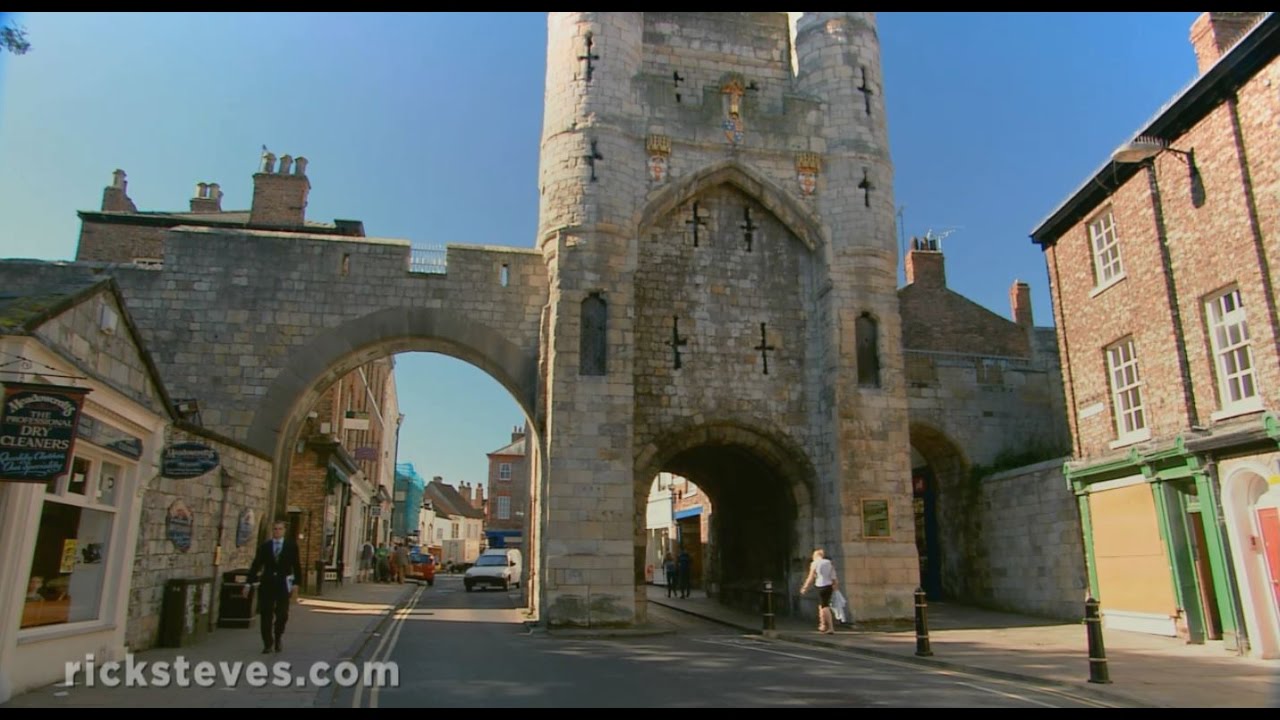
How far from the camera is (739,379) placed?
16.5 metres

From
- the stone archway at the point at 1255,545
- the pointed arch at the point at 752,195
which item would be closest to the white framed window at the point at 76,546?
the pointed arch at the point at 752,195

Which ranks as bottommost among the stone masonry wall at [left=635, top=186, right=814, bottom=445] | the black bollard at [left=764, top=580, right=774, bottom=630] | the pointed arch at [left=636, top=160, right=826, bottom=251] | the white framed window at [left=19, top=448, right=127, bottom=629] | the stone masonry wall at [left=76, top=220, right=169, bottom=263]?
the black bollard at [left=764, top=580, right=774, bottom=630]

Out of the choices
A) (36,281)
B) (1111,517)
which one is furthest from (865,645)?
(36,281)

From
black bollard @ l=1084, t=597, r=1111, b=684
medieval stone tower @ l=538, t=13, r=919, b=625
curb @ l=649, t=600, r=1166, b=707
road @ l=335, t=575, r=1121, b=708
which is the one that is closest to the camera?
road @ l=335, t=575, r=1121, b=708

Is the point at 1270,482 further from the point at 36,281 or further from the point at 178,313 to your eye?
the point at 36,281

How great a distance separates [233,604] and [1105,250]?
15377 millimetres

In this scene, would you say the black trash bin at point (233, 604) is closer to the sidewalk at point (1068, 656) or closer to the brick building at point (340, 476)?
the brick building at point (340, 476)

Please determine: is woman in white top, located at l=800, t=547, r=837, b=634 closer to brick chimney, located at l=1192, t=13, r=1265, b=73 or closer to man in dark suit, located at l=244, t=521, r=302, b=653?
man in dark suit, located at l=244, t=521, r=302, b=653

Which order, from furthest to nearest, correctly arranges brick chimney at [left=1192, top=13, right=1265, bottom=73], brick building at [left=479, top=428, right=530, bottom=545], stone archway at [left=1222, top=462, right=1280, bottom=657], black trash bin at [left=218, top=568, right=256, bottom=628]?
1. brick building at [left=479, top=428, right=530, bottom=545]
2. brick chimney at [left=1192, top=13, right=1265, bottom=73]
3. black trash bin at [left=218, top=568, right=256, bottom=628]
4. stone archway at [left=1222, top=462, right=1280, bottom=657]

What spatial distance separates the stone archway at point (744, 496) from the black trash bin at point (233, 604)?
6.39 metres

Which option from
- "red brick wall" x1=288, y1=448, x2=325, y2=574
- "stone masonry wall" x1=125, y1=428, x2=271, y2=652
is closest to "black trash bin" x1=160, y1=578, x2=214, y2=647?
"stone masonry wall" x1=125, y1=428, x2=271, y2=652

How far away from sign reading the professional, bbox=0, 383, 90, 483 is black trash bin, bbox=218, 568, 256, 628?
6895 mm

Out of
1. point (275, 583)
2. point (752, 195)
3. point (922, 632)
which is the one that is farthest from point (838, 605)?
point (275, 583)

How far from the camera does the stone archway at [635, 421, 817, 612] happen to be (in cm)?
1599
